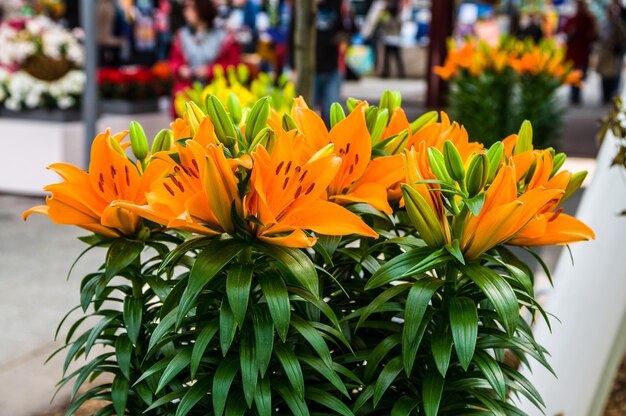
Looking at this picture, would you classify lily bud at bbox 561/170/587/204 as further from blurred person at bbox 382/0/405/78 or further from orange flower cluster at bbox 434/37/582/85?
blurred person at bbox 382/0/405/78

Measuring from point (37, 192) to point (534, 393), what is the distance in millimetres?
7001

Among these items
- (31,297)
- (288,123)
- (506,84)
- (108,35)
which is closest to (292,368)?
(288,123)

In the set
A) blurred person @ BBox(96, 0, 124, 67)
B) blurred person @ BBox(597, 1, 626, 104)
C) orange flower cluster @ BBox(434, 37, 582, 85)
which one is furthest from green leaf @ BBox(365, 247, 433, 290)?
blurred person @ BBox(597, 1, 626, 104)

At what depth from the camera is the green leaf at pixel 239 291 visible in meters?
1.29

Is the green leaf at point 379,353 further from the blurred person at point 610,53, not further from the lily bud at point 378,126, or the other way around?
the blurred person at point 610,53

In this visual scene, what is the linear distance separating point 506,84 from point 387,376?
691 cm

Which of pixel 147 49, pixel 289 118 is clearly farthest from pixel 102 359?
pixel 147 49

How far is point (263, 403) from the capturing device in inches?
53.4

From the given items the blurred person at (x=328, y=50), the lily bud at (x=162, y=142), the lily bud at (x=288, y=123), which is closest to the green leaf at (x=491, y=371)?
the lily bud at (x=288, y=123)

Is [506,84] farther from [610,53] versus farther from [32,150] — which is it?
[610,53]

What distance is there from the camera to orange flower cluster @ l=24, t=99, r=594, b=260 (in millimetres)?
1328

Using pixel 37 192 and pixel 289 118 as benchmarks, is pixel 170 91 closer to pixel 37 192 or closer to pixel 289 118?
pixel 37 192

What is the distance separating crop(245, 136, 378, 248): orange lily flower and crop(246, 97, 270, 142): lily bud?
0.12 meters

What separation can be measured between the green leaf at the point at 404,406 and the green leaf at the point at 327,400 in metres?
0.07
